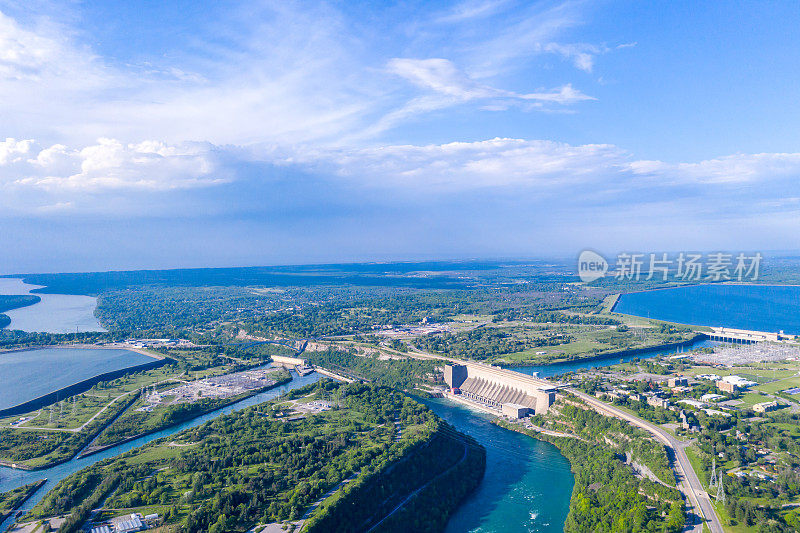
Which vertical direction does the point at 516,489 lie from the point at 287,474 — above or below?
below

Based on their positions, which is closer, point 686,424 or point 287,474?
point 287,474

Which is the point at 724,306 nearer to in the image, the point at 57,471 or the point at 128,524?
the point at 57,471

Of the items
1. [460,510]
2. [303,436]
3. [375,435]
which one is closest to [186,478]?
[303,436]

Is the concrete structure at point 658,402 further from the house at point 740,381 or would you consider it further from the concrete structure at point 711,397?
the house at point 740,381

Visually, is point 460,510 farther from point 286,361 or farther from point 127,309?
point 127,309

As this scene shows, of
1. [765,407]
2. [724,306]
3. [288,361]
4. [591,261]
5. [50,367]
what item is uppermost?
[591,261]

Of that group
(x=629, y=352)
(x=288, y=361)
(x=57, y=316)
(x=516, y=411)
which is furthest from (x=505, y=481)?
(x=57, y=316)

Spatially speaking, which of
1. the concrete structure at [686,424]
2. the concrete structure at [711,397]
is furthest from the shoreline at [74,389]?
the concrete structure at [711,397]
